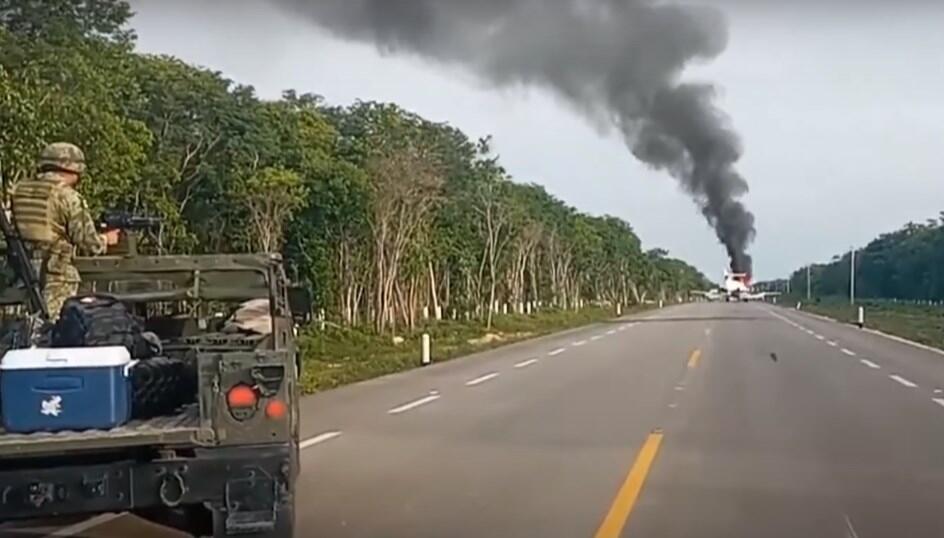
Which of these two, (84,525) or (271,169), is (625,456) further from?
(271,169)

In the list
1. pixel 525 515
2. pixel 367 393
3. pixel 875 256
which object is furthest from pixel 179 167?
pixel 875 256

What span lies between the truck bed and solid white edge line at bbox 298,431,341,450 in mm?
7015

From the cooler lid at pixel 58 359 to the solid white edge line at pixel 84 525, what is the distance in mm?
2367

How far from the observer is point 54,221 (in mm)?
8109

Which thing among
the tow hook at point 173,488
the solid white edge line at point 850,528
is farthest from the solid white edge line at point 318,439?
the tow hook at point 173,488

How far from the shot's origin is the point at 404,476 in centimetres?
1163

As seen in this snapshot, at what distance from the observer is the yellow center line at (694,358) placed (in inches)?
1148

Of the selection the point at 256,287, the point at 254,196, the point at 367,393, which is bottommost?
the point at 367,393

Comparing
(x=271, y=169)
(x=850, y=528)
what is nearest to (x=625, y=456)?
(x=850, y=528)

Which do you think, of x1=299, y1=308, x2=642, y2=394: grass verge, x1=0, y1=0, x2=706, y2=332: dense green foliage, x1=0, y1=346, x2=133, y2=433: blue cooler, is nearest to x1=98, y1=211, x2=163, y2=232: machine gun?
x1=0, y1=346, x2=133, y2=433: blue cooler

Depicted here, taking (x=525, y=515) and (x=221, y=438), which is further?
(x=525, y=515)

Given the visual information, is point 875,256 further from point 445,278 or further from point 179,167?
point 179,167

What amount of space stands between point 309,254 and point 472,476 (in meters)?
34.0

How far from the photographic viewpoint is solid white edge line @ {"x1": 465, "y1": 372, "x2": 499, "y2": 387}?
79.2 ft
